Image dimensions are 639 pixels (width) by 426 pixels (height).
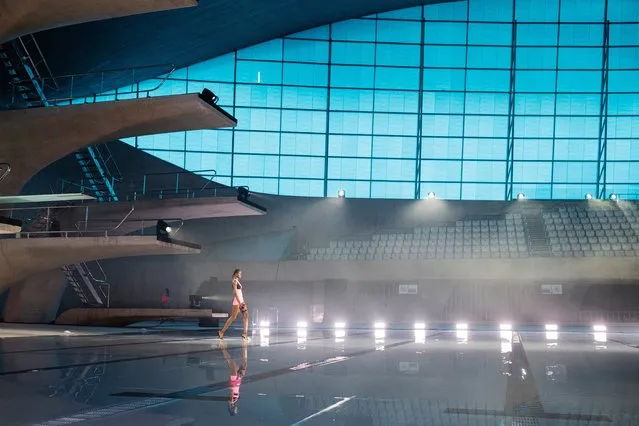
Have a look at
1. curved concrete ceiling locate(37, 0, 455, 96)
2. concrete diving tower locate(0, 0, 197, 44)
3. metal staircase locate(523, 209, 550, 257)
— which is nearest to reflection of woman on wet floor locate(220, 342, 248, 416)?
concrete diving tower locate(0, 0, 197, 44)

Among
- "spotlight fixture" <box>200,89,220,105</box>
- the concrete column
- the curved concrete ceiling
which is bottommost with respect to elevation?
the concrete column

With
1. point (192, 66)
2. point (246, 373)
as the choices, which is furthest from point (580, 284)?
point (246, 373)

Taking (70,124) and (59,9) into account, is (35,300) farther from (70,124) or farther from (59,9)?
(59,9)

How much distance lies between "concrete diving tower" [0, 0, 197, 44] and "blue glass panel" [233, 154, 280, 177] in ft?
100

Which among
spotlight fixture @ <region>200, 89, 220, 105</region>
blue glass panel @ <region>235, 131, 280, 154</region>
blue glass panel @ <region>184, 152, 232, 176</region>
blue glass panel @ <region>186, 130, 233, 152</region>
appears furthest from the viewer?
blue glass panel @ <region>235, 131, 280, 154</region>

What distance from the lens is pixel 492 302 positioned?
1688 inches

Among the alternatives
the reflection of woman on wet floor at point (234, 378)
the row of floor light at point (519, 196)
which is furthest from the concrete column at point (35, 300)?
the row of floor light at point (519, 196)

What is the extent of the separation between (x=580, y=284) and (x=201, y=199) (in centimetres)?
2385

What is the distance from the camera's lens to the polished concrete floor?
5352mm

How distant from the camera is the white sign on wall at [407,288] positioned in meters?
43.6

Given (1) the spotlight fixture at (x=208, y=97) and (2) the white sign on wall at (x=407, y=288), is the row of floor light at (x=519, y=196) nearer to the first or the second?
(2) the white sign on wall at (x=407, y=288)

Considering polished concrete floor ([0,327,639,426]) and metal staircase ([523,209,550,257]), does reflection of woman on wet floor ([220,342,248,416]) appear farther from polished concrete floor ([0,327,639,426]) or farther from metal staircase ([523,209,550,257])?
metal staircase ([523,209,550,257])

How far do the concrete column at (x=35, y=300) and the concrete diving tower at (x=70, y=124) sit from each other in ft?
18.5

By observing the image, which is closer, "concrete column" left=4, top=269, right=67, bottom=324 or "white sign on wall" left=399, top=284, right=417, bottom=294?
"concrete column" left=4, top=269, right=67, bottom=324
